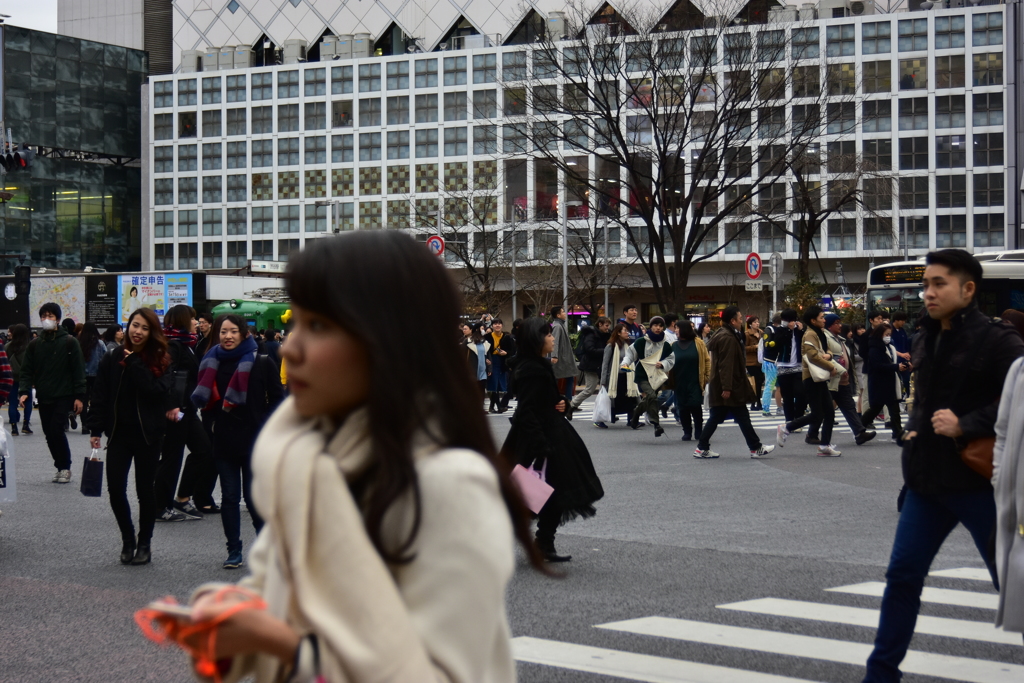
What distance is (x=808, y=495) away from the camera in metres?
11.1

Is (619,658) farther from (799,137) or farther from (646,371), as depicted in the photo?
(799,137)

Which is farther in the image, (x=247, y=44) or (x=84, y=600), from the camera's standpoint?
(x=247, y=44)

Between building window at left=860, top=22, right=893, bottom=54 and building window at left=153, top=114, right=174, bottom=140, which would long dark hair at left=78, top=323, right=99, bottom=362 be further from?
building window at left=153, top=114, right=174, bottom=140

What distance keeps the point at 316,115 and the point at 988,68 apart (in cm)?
3997

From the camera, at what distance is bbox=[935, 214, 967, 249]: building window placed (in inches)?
2601

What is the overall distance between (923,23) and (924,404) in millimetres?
67299

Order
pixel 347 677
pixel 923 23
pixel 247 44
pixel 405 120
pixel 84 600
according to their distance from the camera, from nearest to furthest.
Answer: pixel 347 677 → pixel 84 600 → pixel 923 23 → pixel 405 120 → pixel 247 44

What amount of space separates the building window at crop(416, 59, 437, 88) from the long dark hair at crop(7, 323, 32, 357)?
60469mm

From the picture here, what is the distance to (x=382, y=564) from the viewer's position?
1.61 metres

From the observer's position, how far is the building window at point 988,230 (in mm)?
65438

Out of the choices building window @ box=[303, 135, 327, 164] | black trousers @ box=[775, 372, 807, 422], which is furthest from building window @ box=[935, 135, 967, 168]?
black trousers @ box=[775, 372, 807, 422]

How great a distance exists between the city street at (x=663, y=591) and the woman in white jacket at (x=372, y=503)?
11.7 feet

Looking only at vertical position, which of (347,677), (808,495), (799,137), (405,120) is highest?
(405,120)

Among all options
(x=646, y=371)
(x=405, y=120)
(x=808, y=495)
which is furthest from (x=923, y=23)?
(x=808, y=495)
